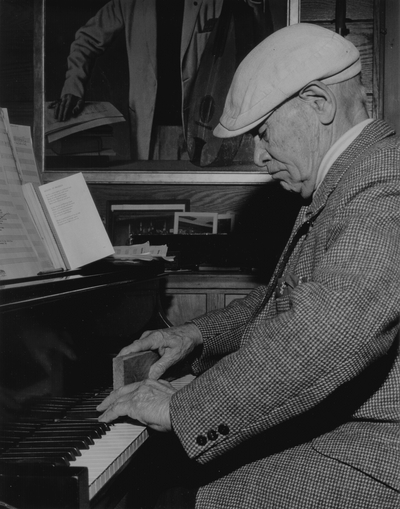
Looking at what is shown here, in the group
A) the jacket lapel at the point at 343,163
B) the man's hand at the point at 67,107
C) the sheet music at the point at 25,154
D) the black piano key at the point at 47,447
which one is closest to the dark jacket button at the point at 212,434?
the black piano key at the point at 47,447

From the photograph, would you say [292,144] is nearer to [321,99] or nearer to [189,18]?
[321,99]

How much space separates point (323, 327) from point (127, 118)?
88.8 inches

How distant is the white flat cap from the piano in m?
0.60

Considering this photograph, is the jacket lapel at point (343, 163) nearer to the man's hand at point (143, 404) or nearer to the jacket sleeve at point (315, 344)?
the jacket sleeve at point (315, 344)

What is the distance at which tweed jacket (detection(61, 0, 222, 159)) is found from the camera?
315 cm

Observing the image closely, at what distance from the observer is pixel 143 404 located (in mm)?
1373

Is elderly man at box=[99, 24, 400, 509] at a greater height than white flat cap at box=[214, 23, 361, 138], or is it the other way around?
white flat cap at box=[214, 23, 361, 138]

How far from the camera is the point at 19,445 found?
129 centimetres

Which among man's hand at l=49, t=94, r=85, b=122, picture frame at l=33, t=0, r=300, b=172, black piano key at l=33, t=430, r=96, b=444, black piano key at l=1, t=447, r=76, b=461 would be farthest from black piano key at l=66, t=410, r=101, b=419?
man's hand at l=49, t=94, r=85, b=122

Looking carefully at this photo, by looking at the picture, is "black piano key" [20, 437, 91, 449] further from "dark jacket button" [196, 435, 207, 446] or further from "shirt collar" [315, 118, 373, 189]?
"shirt collar" [315, 118, 373, 189]

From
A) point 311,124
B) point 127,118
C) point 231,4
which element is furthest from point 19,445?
point 231,4

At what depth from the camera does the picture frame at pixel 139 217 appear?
10.3 feet

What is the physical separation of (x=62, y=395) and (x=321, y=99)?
38.1 inches

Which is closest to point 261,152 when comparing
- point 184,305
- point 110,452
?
point 110,452
